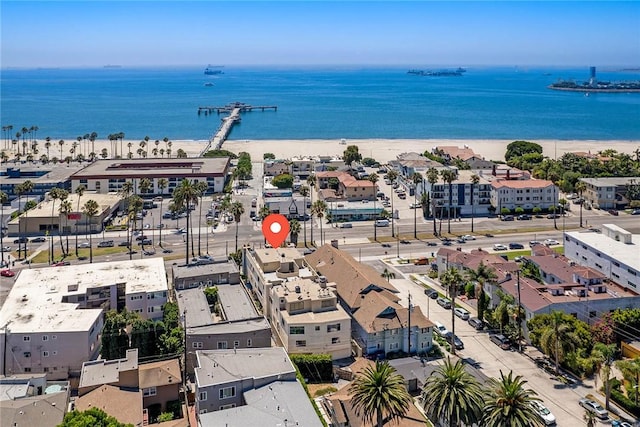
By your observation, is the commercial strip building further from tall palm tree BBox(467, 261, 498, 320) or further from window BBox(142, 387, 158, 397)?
tall palm tree BBox(467, 261, 498, 320)

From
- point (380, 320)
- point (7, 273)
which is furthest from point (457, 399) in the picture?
point (7, 273)

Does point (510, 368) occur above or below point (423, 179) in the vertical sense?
below

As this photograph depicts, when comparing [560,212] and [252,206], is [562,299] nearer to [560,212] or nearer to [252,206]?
[560,212]

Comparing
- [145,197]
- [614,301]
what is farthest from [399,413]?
[145,197]

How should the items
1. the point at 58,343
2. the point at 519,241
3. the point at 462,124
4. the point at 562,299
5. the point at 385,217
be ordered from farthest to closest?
1. the point at 462,124
2. the point at 385,217
3. the point at 519,241
4. the point at 562,299
5. the point at 58,343

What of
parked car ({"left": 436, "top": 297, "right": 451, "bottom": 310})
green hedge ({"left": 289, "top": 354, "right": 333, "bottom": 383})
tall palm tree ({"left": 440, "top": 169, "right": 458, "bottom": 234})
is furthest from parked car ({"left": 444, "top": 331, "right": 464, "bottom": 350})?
tall palm tree ({"left": 440, "top": 169, "right": 458, "bottom": 234})

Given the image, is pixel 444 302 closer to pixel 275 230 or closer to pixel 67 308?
pixel 275 230

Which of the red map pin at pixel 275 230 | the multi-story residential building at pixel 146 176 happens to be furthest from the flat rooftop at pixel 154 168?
the red map pin at pixel 275 230
